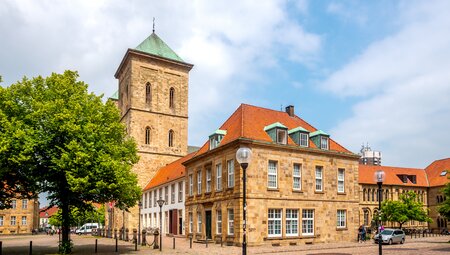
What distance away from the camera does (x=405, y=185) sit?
7275 cm

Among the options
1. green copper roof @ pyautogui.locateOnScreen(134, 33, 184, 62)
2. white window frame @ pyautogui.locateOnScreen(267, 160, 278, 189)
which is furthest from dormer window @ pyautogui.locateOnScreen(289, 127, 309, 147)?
green copper roof @ pyautogui.locateOnScreen(134, 33, 184, 62)

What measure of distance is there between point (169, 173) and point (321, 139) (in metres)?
23.6

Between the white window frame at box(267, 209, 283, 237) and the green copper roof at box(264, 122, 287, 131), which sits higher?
the green copper roof at box(264, 122, 287, 131)

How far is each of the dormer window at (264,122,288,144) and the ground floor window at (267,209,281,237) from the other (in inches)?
210

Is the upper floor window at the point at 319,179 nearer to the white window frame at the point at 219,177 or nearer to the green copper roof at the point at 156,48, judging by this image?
the white window frame at the point at 219,177

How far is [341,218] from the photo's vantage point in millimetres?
37219

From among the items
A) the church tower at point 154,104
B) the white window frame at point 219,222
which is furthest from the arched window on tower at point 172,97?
the white window frame at point 219,222

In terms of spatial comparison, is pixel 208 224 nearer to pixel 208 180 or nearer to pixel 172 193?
pixel 208 180

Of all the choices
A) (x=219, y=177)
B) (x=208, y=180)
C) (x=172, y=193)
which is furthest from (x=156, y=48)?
(x=219, y=177)

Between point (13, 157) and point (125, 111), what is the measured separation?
4366 centimetres

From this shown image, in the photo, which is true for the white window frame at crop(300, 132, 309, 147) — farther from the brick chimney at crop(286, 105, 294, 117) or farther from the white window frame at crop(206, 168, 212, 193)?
the white window frame at crop(206, 168, 212, 193)

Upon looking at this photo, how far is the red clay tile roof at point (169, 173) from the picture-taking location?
50031mm

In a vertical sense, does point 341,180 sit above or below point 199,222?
above

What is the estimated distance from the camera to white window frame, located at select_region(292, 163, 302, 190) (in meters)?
34.5
